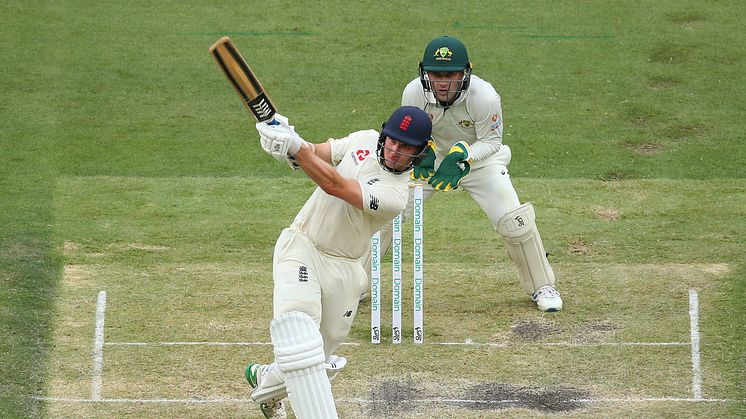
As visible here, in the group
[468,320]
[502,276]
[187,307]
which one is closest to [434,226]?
[502,276]

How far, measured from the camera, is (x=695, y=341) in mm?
9055

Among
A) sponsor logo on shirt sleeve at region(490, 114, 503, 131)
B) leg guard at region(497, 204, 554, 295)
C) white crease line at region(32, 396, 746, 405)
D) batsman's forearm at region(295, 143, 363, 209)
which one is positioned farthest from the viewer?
leg guard at region(497, 204, 554, 295)

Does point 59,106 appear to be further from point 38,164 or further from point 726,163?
point 726,163

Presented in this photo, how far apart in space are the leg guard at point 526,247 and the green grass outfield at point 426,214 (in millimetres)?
267

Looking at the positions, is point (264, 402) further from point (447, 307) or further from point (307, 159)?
point (447, 307)

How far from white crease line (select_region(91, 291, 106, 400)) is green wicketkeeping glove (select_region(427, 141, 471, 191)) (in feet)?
8.88

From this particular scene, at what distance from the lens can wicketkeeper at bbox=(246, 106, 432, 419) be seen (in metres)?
7.00

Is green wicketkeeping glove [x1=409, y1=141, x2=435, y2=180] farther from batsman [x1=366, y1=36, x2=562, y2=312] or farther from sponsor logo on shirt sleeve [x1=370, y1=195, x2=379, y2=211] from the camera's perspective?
sponsor logo on shirt sleeve [x1=370, y1=195, x2=379, y2=211]

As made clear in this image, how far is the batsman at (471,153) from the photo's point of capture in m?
9.22

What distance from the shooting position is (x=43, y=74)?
49.0 ft

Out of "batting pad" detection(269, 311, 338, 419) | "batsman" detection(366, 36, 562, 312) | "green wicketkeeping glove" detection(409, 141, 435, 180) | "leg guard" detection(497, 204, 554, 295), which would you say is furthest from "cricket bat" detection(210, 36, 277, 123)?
"leg guard" detection(497, 204, 554, 295)

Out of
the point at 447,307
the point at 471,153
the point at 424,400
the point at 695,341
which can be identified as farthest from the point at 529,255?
the point at 424,400

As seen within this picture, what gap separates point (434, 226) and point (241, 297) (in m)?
2.45

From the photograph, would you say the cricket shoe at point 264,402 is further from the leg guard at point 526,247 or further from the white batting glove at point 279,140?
the leg guard at point 526,247
